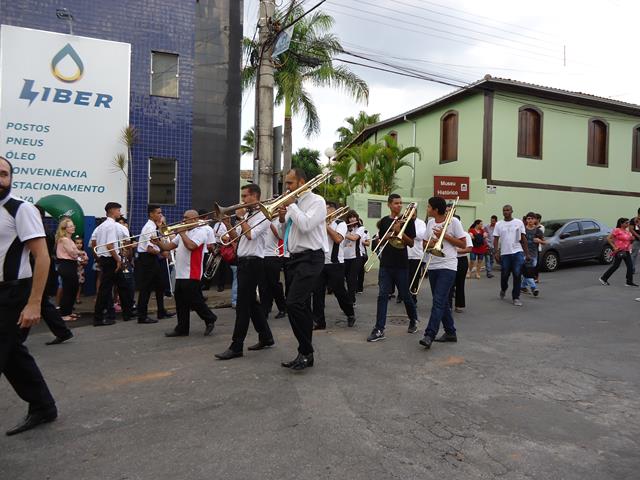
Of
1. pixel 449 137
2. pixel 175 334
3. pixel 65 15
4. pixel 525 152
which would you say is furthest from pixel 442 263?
pixel 449 137

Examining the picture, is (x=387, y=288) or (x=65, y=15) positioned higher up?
(x=65, y=15)

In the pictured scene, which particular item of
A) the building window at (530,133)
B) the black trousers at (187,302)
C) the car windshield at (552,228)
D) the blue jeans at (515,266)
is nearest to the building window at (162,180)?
the black trousers at (187,302)

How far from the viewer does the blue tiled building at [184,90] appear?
39.0 feet

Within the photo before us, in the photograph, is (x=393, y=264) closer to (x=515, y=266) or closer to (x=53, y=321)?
(x=515, y=266)

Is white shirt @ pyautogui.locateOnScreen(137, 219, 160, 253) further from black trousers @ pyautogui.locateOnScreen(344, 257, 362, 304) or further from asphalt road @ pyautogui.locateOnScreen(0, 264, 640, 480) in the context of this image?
black trousers @ pyautogui.locateOnScreen(344, 257, 362, 304)

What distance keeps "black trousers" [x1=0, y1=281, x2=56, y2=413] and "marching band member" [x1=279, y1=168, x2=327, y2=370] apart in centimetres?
219

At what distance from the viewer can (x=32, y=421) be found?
3.75 m

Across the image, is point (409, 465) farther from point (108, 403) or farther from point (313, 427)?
point (108, 403)

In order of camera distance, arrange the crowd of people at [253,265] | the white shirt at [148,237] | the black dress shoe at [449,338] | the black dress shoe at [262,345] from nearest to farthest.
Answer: the crowd of people at [253,265] < the black dress shoe at [262,345] < the black dress shoe at [449,338] < the white shirt at [148,237]

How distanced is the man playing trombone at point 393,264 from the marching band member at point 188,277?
2.29 m

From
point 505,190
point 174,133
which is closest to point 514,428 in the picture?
point 174,133

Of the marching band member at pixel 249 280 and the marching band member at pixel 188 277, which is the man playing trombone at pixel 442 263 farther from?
the marching band member at pixel 188 277

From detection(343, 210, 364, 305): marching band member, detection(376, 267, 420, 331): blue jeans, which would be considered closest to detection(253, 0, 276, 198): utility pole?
detection(343, 210, 364, 305): marching band member

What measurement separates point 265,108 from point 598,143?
1645 centimetres
